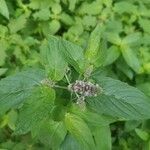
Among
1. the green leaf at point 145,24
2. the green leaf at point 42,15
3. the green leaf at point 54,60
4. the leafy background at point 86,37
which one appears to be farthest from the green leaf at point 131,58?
the green leaf at point 54,60

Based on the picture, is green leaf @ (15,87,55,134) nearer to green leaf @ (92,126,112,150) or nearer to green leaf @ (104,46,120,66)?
green leaf @ (92,126,112,150)

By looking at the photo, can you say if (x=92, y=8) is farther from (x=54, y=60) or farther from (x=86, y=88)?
(x=86, y=88)

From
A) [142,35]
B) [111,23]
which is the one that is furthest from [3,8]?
[142,35]

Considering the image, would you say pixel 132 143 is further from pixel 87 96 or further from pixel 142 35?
pixel 87 96

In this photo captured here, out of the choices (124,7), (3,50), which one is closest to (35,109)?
(3,50)

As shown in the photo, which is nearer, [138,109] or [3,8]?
[138,109]

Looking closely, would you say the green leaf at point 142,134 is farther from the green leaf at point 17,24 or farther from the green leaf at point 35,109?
the green leaf at point 17,24
